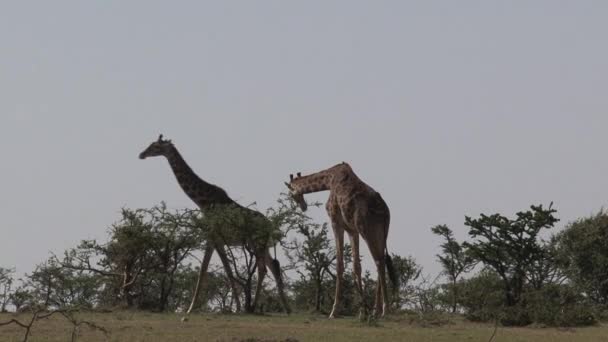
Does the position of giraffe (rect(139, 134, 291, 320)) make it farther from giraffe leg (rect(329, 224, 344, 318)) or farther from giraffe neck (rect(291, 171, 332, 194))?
giraffe leg (rect(329, 224, 344, 318))

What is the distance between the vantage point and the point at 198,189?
2120 centimetres

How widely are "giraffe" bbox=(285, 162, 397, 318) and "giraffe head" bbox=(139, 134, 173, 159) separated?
4.28 m

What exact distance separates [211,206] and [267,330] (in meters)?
5.65

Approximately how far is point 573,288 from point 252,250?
8.23 m

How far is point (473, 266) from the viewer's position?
26.9 m

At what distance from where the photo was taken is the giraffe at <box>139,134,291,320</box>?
773 inches

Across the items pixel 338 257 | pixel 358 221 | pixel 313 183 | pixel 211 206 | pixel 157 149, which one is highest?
pixel 157 149

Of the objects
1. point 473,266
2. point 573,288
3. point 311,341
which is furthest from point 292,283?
point 311,341

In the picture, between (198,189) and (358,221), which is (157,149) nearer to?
(198,189)

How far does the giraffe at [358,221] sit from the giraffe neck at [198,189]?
2884 mm

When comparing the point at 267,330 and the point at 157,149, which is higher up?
the point at 157,149

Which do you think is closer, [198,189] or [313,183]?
[313,183]

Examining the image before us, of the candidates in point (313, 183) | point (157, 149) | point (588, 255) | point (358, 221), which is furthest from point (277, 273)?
point (588, 255)

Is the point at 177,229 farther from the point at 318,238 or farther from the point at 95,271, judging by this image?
the point at 318,238
